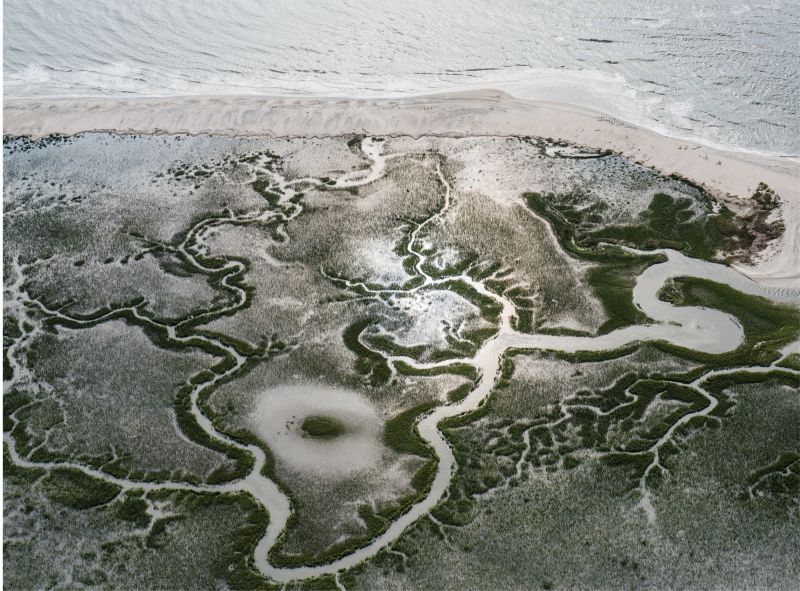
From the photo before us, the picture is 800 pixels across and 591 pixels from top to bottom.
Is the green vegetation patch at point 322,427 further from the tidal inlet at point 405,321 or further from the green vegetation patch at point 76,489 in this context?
the green vegetation patch at point 76,489

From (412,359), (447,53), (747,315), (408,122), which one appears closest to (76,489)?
(412,359)

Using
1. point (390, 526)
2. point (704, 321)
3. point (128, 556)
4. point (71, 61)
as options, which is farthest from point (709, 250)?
point (71, 61)

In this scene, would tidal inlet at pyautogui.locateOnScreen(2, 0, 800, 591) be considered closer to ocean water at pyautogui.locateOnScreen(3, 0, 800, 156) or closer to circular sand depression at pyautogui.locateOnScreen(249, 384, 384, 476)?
circular sand depression at pyautogui.locateOnScreen(249, 384, 384, 476)

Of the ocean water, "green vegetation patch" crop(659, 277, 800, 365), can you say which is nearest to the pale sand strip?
the ocean water

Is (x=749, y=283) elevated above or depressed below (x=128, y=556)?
above

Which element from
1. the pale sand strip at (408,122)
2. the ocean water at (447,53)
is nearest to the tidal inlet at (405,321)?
the pale sand strip at (408,122)

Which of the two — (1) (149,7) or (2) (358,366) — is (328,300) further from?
(1) (149,7)
